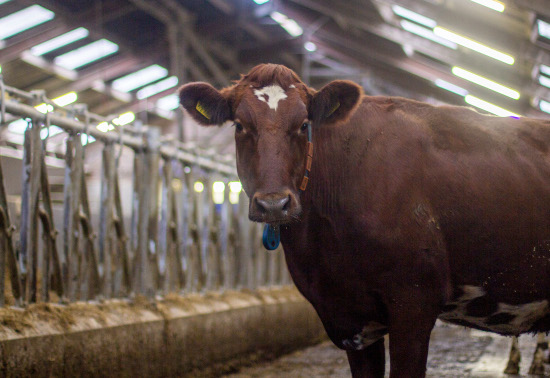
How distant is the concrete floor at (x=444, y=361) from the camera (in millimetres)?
5820

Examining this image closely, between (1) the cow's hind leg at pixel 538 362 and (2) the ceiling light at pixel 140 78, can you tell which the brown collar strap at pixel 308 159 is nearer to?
(1) the cow's hind leg at pixel 538 362

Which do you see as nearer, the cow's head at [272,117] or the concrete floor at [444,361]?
the cow's head at [272,117]

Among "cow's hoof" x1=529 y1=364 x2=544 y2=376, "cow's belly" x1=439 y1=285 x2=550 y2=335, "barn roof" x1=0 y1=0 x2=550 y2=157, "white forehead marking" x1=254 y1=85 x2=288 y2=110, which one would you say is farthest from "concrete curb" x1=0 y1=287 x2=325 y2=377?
"barn roof" x1=0 y1=0 x2=550 y2=157

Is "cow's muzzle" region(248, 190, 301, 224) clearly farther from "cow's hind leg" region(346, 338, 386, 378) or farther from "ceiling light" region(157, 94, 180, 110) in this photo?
"ceiling light" region(157, 94, 180, 110)

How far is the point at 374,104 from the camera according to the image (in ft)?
12.3

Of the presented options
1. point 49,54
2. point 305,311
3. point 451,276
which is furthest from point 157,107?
point 451,276

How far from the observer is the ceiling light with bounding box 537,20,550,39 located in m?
8.73

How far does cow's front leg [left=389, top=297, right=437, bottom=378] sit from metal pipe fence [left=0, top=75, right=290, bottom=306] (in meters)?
2.12

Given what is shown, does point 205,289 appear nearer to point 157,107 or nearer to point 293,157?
point 293,157

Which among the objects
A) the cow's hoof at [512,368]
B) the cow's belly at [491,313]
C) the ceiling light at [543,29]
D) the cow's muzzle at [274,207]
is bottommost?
the cow's hoof at [512,368]

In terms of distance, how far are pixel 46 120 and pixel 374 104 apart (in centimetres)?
202

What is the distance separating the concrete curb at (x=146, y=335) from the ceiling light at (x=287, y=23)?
9.21 m

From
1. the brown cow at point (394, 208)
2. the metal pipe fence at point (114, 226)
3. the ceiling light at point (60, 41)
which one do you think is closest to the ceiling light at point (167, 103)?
the ceiling light at point (60, 41)

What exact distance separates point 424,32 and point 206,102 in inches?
372
